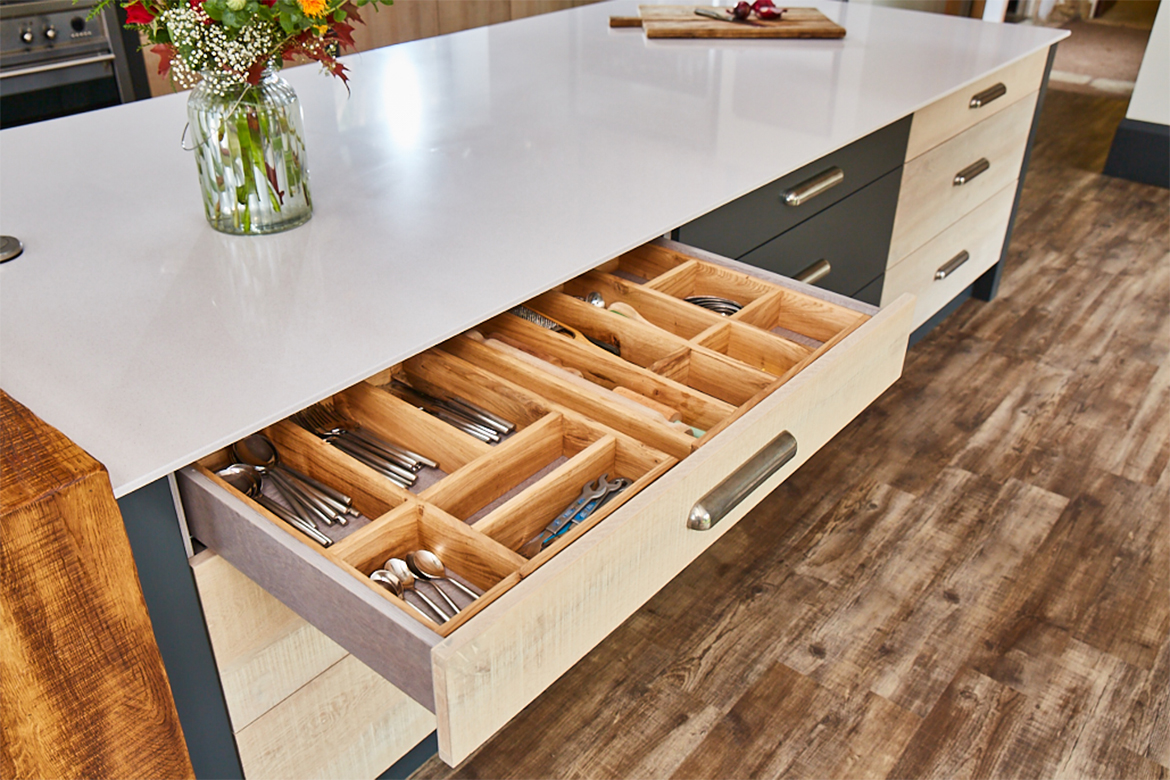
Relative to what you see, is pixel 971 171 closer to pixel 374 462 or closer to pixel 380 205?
pixel 380 205

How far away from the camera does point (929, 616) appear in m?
1.80

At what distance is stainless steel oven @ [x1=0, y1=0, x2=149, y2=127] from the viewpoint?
2.42 meters

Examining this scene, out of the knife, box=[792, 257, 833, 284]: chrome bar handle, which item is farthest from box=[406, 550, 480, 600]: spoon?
the knife

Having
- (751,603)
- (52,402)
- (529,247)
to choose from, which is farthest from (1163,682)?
(52,402)

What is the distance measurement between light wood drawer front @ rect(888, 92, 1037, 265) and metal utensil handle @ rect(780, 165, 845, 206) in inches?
14.0

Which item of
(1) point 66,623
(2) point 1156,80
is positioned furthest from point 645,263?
(2) point 1156,80

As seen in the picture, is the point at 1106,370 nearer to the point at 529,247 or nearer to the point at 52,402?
the point at 529,247

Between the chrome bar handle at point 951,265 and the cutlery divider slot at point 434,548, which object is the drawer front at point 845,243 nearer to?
the chrome bar handle at point 951,265

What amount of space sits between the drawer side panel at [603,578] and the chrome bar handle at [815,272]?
2.35 ft

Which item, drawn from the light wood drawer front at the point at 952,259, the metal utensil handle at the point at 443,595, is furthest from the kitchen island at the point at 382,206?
the light wood drawer front at the point at 952,259

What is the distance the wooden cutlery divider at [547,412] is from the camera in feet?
3.12

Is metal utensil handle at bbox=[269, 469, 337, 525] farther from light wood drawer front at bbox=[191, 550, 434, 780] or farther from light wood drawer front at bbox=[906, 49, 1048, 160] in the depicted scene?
light wood drawer front at bbox=[906, 49, 1048, 160]

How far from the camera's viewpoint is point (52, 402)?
2.98ft

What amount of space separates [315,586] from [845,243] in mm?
1456
